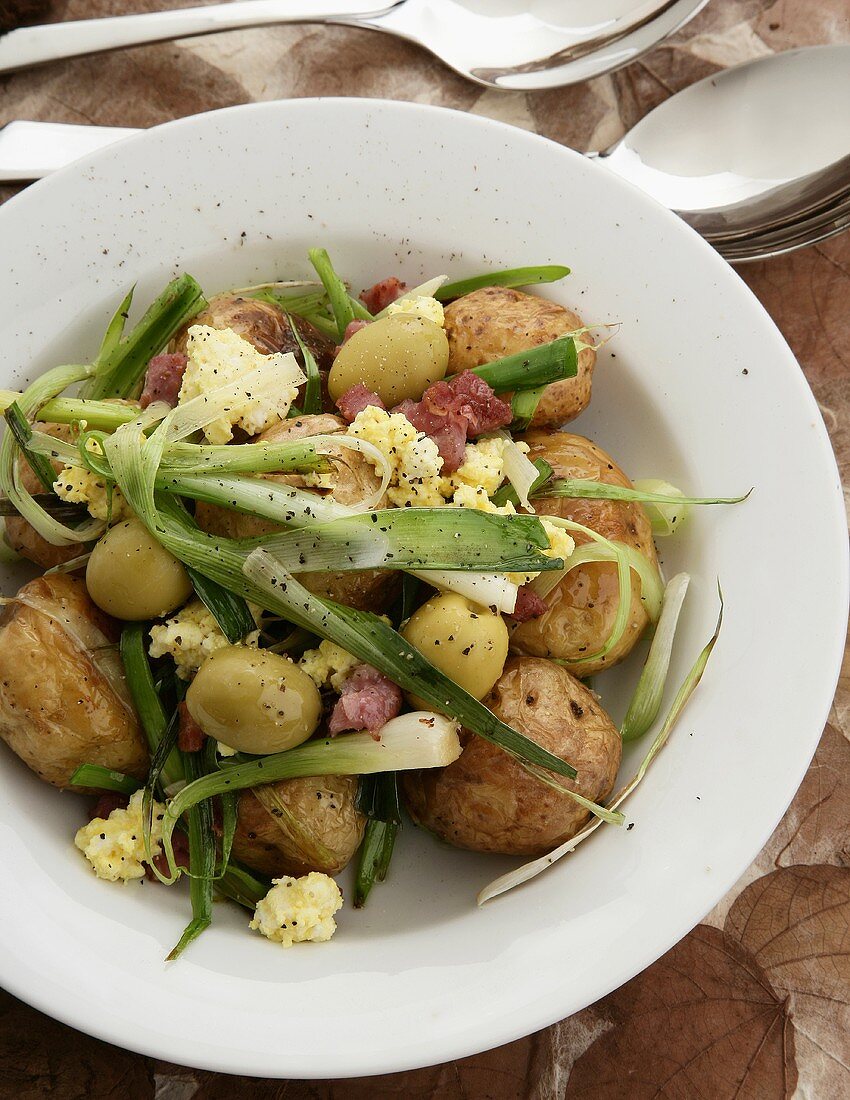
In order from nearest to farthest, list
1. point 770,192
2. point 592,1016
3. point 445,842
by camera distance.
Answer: point 445,842, point 592,1016, point 770,192

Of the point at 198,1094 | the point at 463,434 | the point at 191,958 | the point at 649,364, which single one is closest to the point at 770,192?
the point at 649,364

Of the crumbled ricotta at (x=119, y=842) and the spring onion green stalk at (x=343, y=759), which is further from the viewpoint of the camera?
the crumbled ricotta at (x=119, y=842)

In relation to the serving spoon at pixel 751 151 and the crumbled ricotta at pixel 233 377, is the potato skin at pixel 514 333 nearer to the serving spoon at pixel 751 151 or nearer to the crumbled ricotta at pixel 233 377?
the crumbled ricotta at pixel 233 377

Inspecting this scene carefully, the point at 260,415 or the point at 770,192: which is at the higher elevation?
the point at 260,415

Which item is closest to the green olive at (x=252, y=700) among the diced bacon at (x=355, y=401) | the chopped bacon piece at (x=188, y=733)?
the chopped bacon piece at (x=188, y=733)

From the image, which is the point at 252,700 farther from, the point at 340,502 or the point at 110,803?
the point at 110,803

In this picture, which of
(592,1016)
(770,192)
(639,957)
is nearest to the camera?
(639,957)

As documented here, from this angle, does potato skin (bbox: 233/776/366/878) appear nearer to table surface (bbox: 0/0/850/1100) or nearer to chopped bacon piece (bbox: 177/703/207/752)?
chopped bacon piece (bbox: 177/703/207/752)

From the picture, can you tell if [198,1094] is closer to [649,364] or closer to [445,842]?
→ [445,842]
